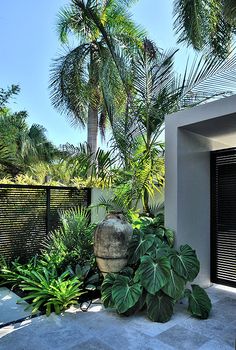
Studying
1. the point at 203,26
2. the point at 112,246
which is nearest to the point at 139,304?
the point at 112,246

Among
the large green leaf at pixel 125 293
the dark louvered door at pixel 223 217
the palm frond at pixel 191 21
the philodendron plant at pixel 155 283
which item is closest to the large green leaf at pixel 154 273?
the philodendron plant at pixel 155 283

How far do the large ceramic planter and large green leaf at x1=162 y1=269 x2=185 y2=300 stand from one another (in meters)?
0.82

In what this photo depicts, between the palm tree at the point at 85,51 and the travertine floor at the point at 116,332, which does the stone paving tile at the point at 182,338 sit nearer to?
the travertine floor at the point at 116,332

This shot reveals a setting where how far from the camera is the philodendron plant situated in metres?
3.64

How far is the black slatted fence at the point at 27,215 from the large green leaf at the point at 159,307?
9.48ft

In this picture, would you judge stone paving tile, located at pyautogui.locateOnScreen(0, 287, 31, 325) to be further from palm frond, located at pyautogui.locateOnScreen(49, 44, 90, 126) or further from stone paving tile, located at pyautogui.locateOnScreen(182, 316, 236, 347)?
palm frond, located at pyautogui.locateOnScreen(49, 44, 90, 126)

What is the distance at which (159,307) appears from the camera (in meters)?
3.65

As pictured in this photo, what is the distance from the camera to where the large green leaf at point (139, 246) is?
4137 mm

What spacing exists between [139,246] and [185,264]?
0.70 metres

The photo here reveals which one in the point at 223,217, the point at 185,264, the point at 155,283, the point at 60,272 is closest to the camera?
the point at 155,283

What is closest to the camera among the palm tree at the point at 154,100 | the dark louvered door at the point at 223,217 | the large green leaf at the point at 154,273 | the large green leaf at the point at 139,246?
the large green leaf at the point at 154,273

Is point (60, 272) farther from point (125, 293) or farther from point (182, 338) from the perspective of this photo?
point (182, 338)

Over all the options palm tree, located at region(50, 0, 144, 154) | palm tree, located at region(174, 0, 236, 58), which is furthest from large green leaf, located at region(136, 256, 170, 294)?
palm tree, located at region(50, 0, 144, 154)

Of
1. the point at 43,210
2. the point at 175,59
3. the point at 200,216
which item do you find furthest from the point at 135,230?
the point at 175,59
